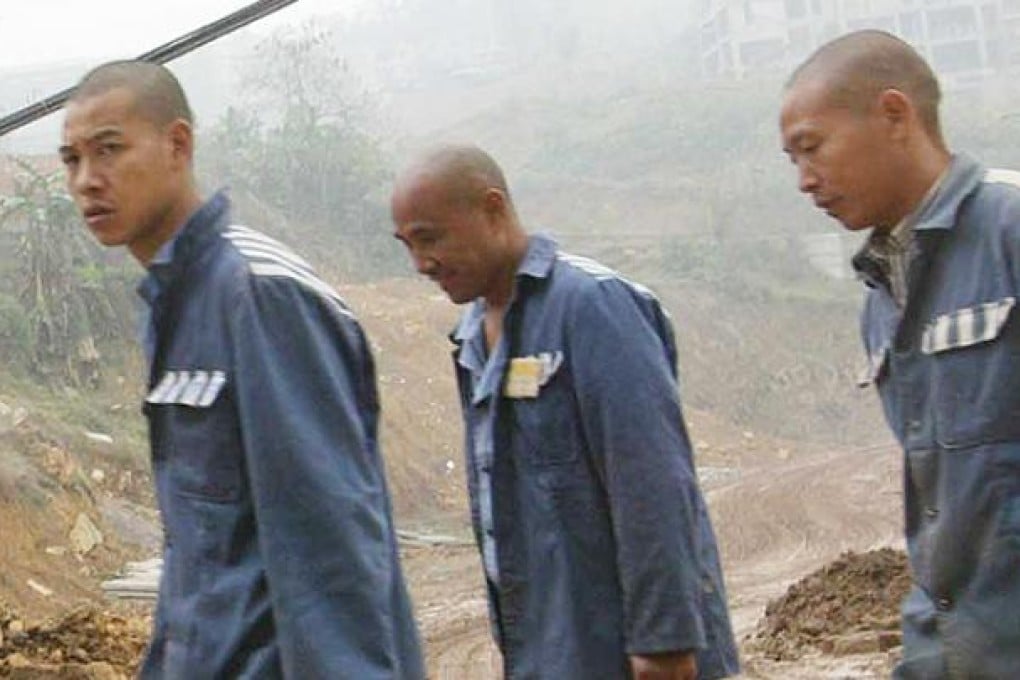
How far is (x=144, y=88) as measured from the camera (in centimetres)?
205

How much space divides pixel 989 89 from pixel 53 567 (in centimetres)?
1054

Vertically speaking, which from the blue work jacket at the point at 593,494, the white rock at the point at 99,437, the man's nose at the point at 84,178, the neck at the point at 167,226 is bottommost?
the white rock at the point at 99,437

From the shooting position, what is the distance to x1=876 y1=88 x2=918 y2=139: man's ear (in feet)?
6.64

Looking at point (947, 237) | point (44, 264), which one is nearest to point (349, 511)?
point (947, 237)

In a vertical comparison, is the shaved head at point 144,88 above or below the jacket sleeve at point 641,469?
above

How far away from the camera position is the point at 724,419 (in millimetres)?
16625

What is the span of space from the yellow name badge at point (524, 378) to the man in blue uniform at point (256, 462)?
17.4 inches

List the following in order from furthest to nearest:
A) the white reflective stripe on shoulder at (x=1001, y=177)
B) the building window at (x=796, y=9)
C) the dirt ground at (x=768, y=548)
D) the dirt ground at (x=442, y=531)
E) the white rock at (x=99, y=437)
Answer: the building window at (x=796, y=9)
the white rock at (x=99, y=437)
the dirt ground at (x=768, y=548)
the dirt ground at (x=442, y=531)
the white reflective stripe on shoulder at (x=1001, y=177)

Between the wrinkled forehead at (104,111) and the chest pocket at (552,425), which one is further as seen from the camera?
the chest pocket at (552,425)

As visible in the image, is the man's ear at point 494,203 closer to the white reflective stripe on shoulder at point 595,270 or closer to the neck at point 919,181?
the white reflective stripe on shoulder at point 595,270

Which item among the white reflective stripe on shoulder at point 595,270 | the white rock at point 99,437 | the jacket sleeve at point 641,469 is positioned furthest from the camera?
the white rock at point 99,437

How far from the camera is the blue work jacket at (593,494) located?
2.25m

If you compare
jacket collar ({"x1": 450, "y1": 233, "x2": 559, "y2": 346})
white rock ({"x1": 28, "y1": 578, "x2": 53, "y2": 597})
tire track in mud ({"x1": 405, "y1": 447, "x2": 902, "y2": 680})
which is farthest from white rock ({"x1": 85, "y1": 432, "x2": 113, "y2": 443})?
jacket collar ({"x1": 450, "y1": 233, "x2": 559, "y2": 346})

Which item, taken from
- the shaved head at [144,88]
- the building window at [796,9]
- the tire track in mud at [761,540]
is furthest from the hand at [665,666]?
the building window at [796,9]
